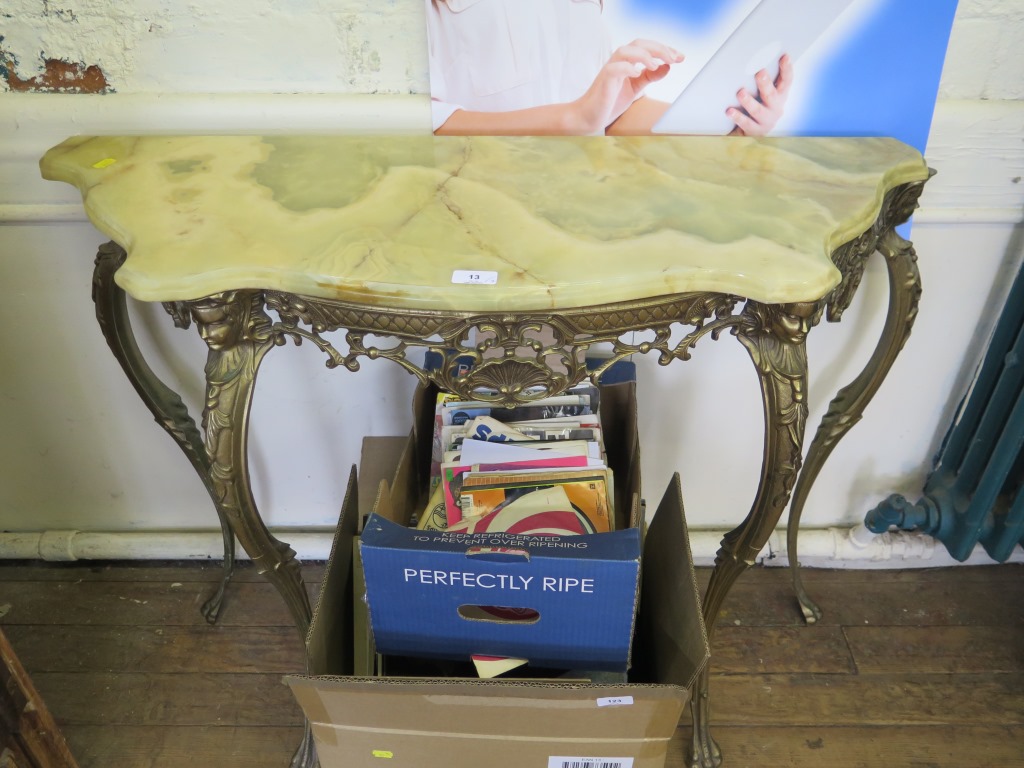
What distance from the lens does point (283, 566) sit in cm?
112

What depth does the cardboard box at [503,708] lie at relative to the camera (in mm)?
862

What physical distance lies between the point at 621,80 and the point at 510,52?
15cm

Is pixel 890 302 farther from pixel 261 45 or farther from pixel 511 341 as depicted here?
pixel 261 45

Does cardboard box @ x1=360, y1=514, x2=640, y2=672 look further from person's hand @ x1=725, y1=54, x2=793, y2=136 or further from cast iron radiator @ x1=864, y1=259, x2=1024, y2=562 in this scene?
cast iron radiator @ x1=864, y1=259, x2=1024, y2=562

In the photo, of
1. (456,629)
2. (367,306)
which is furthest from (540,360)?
(456,629)

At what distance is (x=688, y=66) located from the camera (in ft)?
3.49

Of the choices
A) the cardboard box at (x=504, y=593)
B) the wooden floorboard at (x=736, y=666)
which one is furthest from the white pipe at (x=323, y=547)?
the cardboard box at (x=504, y=593)

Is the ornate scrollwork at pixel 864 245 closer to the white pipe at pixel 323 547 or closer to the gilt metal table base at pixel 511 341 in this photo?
the gilt metal table base at pixel 511 341

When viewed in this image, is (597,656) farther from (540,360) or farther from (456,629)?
(540,360)

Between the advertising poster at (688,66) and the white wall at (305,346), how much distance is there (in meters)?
0.06

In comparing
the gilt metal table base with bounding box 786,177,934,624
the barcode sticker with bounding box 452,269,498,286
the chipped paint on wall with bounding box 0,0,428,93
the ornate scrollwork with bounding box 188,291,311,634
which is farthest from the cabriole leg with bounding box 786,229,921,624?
the ornate scrollwork with bounding box 188,291,311,634

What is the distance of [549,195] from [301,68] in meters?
0.43

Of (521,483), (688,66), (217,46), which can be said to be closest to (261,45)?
(217,46)

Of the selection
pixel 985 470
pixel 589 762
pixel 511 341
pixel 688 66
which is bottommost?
pixel 589 762
